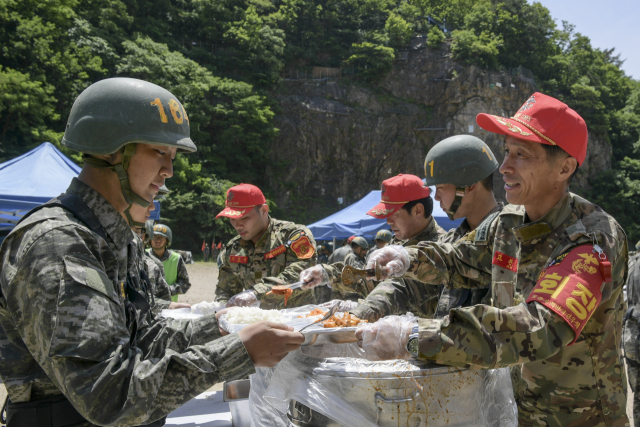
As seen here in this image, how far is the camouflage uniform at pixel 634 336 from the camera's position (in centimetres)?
435

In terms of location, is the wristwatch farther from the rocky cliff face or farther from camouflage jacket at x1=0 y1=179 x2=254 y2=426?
the rocky cliff face

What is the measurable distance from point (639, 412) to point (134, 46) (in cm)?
3482

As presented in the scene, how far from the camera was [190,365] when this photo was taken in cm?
146

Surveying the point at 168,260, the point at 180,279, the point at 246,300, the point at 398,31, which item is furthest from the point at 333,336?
the point at 398,31

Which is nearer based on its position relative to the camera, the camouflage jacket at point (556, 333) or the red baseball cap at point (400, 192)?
the camouflage jacket at point (556, 333)

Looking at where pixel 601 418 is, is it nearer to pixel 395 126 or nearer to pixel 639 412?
pixel 639 412

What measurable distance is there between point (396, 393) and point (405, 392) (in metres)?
0.03

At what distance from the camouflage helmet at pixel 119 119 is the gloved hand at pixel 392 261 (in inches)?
50.3

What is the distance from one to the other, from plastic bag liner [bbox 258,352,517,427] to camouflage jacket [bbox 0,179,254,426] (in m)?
0.37

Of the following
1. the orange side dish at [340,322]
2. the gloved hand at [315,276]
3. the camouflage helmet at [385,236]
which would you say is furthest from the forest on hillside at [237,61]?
the orange side dish at [340,322]

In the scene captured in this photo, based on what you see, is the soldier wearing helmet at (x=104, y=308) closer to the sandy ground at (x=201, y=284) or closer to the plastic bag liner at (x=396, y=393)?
the plastic bag liner at (x=396, y=393)

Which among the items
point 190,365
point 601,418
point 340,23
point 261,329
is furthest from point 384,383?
point 340,23

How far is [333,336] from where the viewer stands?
6.64 ft

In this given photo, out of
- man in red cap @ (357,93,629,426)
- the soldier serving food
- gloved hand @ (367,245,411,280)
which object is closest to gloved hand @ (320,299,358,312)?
gloved hand @ (367,245,411,280)
